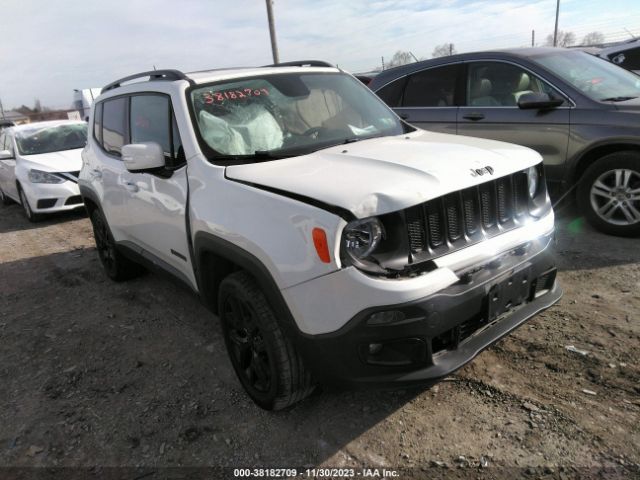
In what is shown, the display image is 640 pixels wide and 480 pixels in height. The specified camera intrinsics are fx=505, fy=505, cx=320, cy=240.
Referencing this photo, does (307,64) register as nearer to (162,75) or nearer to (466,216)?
(162,75)

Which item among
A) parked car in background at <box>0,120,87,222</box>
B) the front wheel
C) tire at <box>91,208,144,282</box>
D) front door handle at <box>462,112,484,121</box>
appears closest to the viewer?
tire at <box>91,208,144,282</box>

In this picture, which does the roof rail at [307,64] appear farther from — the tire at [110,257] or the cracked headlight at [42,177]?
the cracked headlight at [42,177]

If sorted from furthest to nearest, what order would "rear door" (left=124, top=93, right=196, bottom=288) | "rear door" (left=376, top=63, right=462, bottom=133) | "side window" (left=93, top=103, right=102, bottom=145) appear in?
"rear door" (left=376, top=63, right=462, bottom=133) → "side window" (left=93, top=103, right=102, bottom=145) → "rear door" (left=124, top=93, right=196, bottom=288)

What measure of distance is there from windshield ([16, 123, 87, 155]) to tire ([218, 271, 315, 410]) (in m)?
7.54

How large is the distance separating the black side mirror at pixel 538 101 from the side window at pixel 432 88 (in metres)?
0.97

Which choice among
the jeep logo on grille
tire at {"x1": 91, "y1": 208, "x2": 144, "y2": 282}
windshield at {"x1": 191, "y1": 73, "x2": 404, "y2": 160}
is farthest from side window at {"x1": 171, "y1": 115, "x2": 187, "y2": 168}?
tire at {"x1": 91, "y1": 208, "x2": 144, "y2": 282}

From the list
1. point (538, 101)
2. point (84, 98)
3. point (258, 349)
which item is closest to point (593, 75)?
point (538, 101)

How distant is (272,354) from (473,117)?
4.12m

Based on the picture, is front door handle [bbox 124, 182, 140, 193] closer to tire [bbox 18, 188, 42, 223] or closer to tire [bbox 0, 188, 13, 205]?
tire [bbox 18, 188, 42, 223]

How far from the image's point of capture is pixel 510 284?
243 centimetres

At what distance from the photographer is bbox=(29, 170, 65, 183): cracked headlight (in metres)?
8.13

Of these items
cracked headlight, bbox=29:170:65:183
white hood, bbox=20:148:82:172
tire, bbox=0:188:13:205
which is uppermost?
white hood, bbox=20:148:82:172

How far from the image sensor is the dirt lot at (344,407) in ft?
7.79

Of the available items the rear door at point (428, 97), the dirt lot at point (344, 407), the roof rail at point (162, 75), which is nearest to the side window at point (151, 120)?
the roof rail at point (162, 75)
